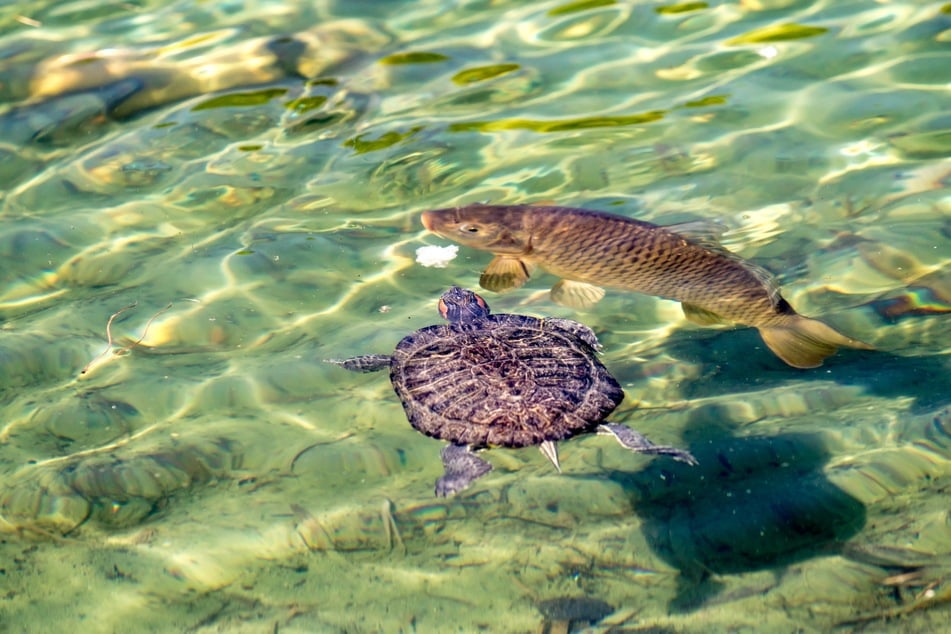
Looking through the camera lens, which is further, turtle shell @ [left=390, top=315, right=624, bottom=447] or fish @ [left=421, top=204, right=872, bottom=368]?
fish @ [left=421, top=204, right=872, bottom=368]

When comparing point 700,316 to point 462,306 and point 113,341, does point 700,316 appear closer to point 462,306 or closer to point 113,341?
point 462,306

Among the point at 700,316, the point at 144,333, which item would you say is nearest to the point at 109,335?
the point at 144,333

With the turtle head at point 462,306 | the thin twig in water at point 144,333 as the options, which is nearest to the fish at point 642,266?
the turtle head at point 462,306

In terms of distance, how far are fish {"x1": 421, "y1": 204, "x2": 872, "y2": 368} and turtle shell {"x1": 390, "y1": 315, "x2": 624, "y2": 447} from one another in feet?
2.18

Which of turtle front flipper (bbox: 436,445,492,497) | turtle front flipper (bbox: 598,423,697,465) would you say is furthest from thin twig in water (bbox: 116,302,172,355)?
turtle front flipper (bbox: 598,423,697,465)

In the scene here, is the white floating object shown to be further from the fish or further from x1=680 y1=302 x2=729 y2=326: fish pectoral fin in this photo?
x1=680 y1=302 x2=729 y2=326: fish pectoral fin

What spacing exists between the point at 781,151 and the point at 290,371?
153 inches

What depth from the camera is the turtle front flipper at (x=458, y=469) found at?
11.7 ft

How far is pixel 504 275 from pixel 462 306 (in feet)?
2.05

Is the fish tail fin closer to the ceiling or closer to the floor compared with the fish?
closer to the floor

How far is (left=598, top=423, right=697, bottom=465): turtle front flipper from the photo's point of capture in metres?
3.51

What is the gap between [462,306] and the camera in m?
4.57

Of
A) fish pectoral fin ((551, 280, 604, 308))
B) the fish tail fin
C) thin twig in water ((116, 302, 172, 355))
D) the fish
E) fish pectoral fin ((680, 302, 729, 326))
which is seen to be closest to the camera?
the fish tail fin

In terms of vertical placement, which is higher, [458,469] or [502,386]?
[502,386]
